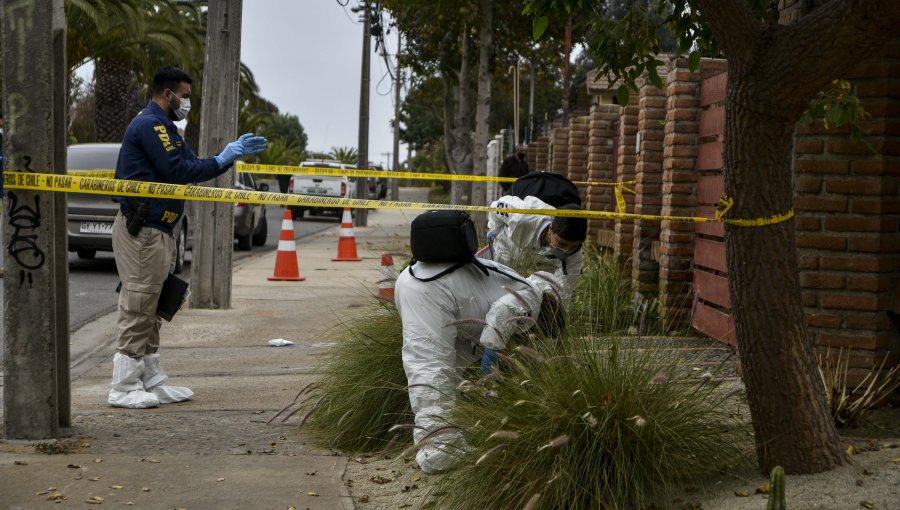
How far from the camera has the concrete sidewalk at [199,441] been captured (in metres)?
4.50

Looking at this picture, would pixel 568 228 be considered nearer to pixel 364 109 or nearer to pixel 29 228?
pixel 29 228

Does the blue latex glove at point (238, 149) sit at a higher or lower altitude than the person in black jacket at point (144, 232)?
higher

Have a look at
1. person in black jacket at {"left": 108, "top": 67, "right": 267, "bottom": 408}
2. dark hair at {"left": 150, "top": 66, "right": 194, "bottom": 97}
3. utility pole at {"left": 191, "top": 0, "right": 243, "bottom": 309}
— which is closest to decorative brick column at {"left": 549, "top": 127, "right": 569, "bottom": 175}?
utility pole at {"left": 191, "top": 0, "right": 243, "bottom": 309}

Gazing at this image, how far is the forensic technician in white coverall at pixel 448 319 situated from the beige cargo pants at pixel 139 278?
1823 mm

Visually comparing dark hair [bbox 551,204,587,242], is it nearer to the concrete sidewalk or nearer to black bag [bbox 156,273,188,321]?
the concrete sidewalk

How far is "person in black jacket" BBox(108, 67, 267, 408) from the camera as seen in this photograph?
6.17 metres

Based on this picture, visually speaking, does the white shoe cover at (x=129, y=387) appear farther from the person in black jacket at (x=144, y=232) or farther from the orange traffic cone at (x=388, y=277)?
the orange traffic cone at (x=388, y=277)

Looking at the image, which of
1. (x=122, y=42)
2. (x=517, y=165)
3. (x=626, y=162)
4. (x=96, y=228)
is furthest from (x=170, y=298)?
(x=122, y=42)

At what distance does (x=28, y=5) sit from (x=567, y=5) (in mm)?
2516

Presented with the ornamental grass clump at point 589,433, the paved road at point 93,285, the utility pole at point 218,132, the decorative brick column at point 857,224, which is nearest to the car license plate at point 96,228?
the paved road at point 93,285

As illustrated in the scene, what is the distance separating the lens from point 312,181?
114 ft

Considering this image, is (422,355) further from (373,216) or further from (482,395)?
(373,216)

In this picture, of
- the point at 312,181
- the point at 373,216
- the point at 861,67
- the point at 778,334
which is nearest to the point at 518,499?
the point at 778,334

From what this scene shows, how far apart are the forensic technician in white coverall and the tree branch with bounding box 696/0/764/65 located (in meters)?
1.34
